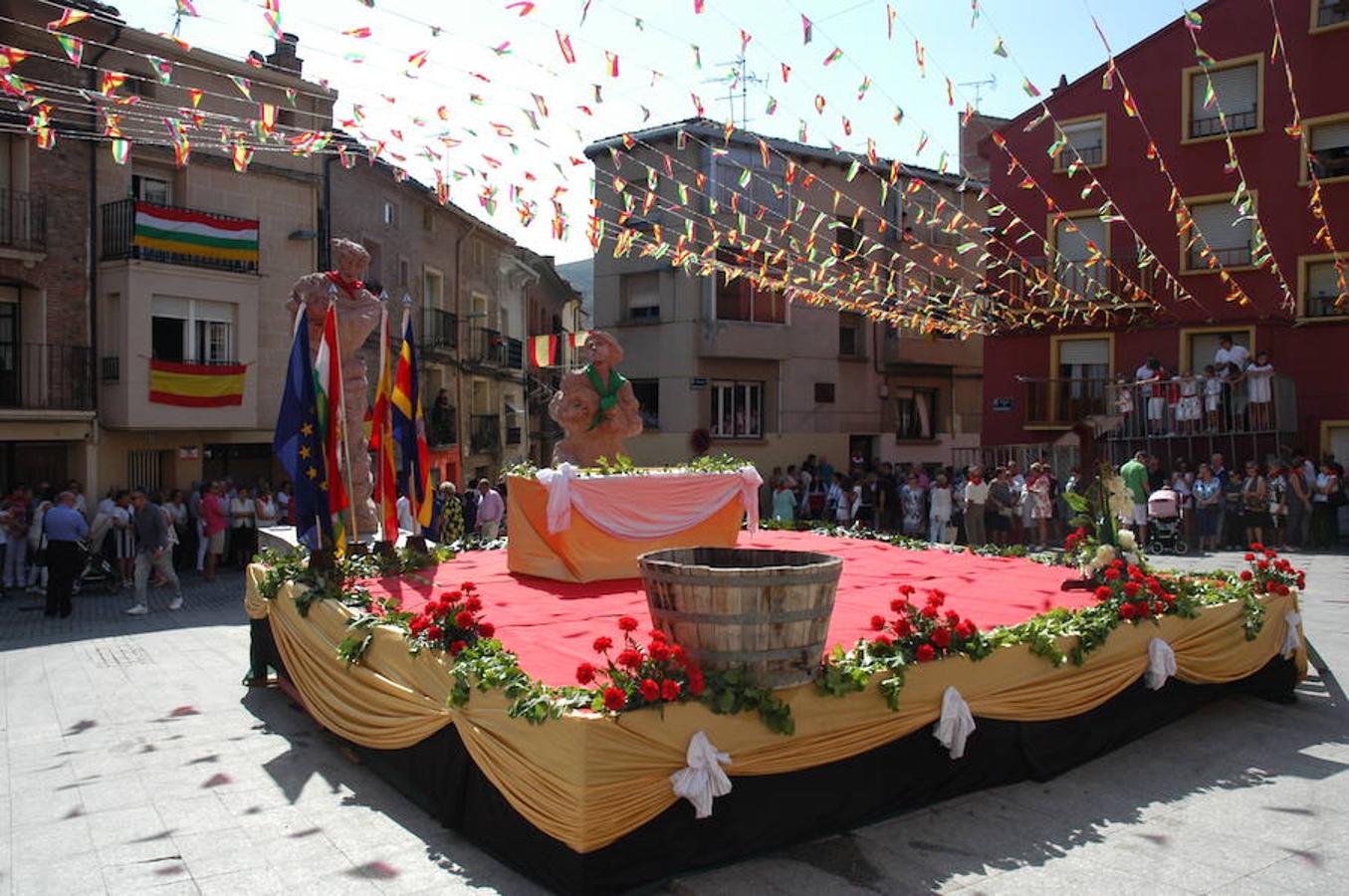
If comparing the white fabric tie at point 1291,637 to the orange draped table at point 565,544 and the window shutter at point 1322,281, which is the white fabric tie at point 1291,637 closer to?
the orange draped table at point 565,544

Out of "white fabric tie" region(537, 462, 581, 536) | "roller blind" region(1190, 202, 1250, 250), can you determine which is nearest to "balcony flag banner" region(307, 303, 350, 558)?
"white fabric tie" region(537, 462, 581, 536)

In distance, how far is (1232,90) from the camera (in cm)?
2162

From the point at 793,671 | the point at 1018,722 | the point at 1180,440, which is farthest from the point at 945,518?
the point at 793,671

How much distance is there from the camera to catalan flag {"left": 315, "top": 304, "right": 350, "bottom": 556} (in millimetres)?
7996

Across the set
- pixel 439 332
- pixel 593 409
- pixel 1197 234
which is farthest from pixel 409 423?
pixel 439 332

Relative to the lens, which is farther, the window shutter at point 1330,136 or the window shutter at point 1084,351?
the window shutter at point 1084,351

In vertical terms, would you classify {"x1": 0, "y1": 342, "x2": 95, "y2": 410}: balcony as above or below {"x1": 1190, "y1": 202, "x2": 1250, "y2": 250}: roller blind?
below

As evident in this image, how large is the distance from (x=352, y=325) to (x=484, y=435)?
20.6 m

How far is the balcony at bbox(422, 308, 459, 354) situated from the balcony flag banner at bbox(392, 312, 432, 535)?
17.4m

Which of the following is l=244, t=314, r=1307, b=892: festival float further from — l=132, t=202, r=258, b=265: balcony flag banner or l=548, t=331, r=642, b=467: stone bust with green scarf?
l=132, t=202, r=258, b=265: balcony flag banner

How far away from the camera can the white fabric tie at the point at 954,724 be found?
552 centimetres

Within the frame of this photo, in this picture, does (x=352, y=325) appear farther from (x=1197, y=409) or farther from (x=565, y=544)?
(x=1197, y=409)

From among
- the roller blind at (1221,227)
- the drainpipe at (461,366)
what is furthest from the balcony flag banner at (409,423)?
the drainpipe at (461,366)

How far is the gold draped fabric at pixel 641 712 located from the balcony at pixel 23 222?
13.5m
